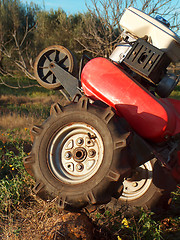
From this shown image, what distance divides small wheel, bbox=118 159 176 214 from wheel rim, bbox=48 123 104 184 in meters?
0.79

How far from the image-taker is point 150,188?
147 inches

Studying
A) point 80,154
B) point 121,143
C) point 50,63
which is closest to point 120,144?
point 121,143

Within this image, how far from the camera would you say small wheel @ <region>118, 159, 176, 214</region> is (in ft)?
12.0

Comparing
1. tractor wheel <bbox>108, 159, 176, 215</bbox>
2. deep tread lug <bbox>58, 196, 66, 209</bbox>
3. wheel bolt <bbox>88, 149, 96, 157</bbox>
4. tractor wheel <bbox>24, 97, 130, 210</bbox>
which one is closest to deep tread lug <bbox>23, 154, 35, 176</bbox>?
tractor wheel <bbox>24, 97, 130, 210</bbox>

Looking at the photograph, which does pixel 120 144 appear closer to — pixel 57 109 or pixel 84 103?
pixel 84 103

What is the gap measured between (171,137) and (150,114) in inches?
14.9

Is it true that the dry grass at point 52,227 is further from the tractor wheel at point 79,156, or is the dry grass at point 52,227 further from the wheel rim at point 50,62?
the wheel rim at point 50,62

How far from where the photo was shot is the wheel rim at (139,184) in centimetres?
378

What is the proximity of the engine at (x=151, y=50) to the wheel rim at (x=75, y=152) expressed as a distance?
95cm

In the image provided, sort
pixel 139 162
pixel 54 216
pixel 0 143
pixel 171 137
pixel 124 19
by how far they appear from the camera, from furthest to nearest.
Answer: pixel 0 143, pixel 124 19, pixel 171 137, pixel 139 162, pixel 54 216

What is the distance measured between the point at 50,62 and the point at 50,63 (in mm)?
17

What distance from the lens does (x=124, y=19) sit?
3.60 metres

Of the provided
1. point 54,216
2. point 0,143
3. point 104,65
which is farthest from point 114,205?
point 0,143

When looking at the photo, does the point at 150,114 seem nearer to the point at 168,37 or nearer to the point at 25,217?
the point at 168,37
